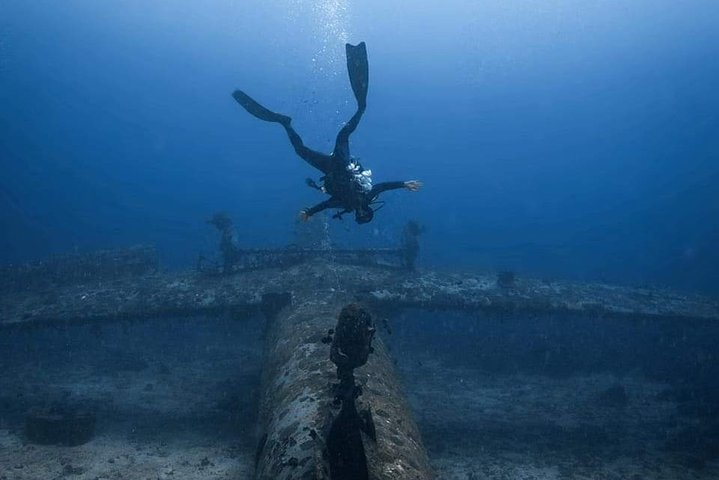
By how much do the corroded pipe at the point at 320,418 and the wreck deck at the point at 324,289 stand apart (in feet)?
10.5

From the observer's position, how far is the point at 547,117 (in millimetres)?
138000

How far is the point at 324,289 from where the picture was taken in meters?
10.3

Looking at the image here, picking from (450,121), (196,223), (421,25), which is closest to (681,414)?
(196,223)

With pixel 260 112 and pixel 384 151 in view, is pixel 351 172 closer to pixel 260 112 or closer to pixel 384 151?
pixel 260 112

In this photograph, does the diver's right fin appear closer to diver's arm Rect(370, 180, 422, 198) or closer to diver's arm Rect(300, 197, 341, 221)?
diver's arm Rect(300, 197, 341, 221)

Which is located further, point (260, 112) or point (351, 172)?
point (260, 112)

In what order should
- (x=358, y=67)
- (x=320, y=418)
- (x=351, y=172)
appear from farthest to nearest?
(x=351, y=172) < (x=358, y=67) < (x=320, y=418)

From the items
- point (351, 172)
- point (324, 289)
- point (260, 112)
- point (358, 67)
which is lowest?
point (324, 289)

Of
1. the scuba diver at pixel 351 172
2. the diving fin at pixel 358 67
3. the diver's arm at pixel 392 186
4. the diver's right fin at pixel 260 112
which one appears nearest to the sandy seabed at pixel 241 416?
the scuba diver at pixel 351 172

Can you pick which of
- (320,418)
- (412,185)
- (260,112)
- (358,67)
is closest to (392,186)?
(412,185)

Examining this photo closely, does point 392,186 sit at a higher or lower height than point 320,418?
higher

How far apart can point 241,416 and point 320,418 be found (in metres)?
7.05

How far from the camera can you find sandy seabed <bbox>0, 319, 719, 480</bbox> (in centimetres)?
928

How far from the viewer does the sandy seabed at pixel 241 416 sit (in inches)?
365
